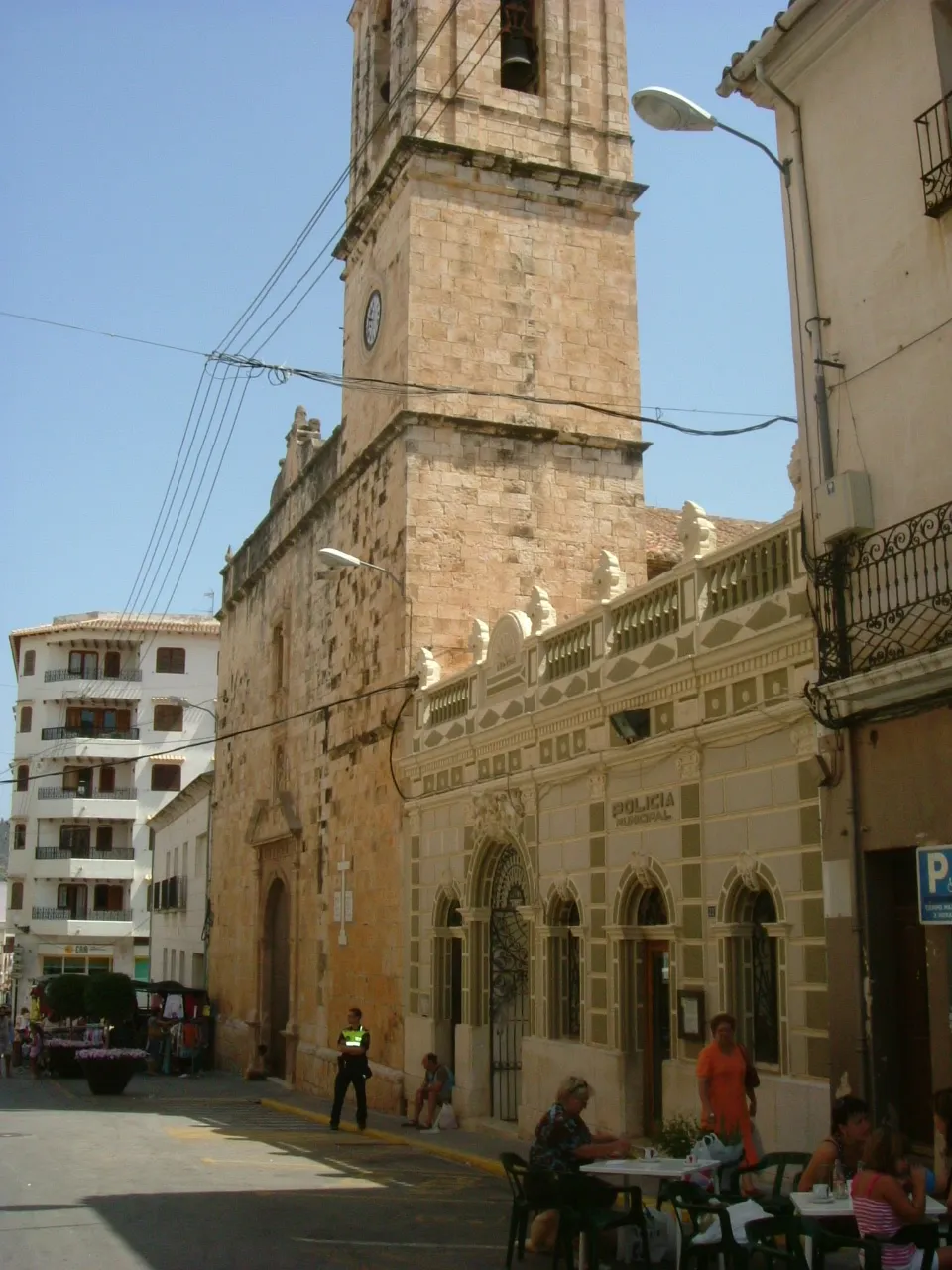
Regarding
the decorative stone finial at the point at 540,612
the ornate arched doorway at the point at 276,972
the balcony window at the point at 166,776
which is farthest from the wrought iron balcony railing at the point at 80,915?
the decorative stone finial at the point at 540,612

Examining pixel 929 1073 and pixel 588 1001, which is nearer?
pixel 929 1073

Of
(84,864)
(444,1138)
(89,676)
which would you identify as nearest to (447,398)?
(444,1138)

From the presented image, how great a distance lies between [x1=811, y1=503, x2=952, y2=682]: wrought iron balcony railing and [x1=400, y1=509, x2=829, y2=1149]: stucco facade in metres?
0.47

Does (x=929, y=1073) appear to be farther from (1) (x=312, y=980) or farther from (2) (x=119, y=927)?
(2) (x=119, y=927)

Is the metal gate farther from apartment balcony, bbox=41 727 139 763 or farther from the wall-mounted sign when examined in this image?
apartment balcony, bbox=41 727 139 763

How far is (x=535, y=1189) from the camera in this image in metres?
8.48

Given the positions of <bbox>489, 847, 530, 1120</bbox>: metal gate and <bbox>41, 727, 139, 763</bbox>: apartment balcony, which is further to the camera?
<bbox>41, 727, 139, 763</bbox>: apartment balcony

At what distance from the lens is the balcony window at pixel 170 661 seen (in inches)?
2295

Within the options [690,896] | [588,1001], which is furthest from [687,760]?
[588,1001]

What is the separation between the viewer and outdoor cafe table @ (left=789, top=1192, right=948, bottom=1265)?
690 cm

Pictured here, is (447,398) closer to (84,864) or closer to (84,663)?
(84,864)

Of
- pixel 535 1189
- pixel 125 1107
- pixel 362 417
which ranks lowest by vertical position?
pixel 125 1107

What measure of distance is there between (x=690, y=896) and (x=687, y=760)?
1202mm

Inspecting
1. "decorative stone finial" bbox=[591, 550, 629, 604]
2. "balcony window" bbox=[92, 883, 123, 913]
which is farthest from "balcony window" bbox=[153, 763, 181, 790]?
"decorative stone finial" bbox=[591, 550, 629, 604]
